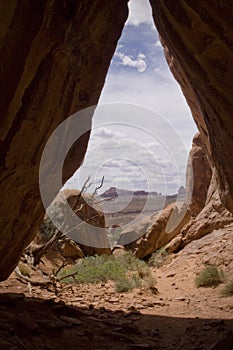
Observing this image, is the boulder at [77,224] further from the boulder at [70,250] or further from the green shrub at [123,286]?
the green shrub at [123,286]

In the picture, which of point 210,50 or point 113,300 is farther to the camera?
point 113,300

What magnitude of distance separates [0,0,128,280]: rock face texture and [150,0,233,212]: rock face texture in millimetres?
1232

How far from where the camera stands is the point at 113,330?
5.45 metres

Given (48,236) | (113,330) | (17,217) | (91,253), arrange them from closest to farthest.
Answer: (113,330) → (17,217) → (48,236) → (91,253)

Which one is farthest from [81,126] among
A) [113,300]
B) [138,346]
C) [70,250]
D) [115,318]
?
[70,250]

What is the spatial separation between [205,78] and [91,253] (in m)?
15.2

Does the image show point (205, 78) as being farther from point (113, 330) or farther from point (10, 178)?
point (113, 330)

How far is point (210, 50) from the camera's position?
4785 mm

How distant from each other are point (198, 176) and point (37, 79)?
18.9 m

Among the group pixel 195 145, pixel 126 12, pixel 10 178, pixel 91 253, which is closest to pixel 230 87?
pixel 126 12

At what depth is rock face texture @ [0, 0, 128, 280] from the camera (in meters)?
4.84

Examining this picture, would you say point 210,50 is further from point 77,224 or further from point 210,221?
point 77,224

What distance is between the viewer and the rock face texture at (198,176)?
2211 centimetres

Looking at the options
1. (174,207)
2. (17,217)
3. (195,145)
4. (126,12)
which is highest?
(195,145)
